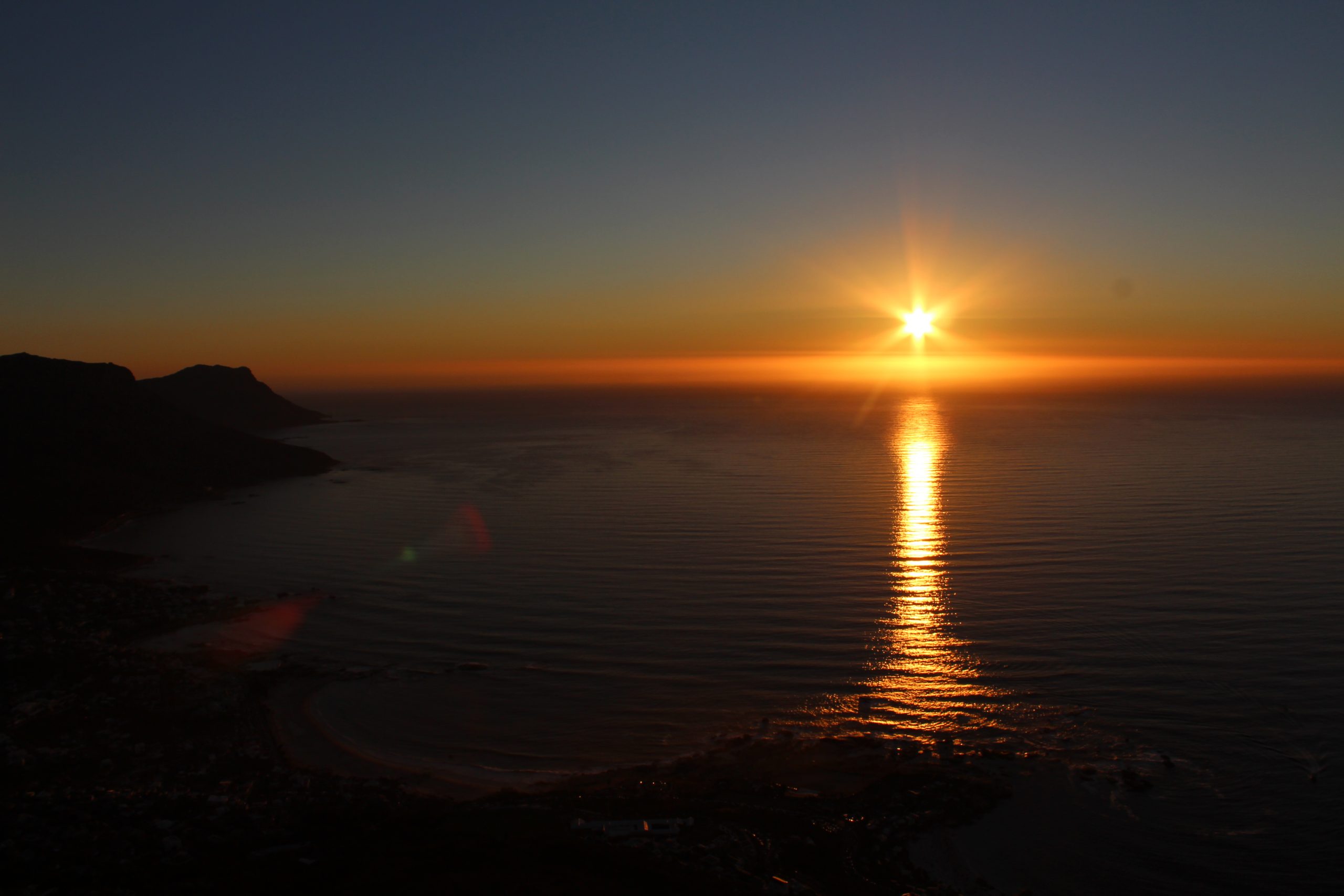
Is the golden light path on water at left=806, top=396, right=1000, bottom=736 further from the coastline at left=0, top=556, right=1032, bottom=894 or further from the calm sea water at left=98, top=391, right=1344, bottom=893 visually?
the coastline at left=0, top=556, right=1032, bottom=894

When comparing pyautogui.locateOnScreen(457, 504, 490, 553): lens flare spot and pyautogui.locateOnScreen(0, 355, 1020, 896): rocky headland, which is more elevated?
pyautogui.locateOnScreen(457, 504, 490, 553): lens flare spot

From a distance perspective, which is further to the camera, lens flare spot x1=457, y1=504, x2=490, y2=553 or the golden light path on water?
lens flare spot x1=457, y1=504, x2=490, y2=553

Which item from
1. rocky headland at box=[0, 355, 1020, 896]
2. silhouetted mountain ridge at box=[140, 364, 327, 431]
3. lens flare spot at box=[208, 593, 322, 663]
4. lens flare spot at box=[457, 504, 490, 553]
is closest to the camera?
rocky headland at box=[0, 355, 1020, 896]

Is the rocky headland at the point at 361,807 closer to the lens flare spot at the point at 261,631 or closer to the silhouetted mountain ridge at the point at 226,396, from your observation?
the lens flare spot at the point at 261,631

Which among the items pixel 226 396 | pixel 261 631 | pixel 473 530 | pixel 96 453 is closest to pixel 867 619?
pixel 261 631

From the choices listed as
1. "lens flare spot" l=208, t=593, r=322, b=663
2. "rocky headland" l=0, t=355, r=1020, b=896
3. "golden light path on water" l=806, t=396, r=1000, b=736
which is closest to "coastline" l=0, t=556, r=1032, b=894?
"rocky headland" l=0, t=355, r=1020, b=896

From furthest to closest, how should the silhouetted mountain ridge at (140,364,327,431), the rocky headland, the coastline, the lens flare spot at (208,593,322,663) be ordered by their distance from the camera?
the silhouetted mountain ridge at (140,364,327,431), the lens flare spot at (208,593,322,663), the coastline, the rocky headland

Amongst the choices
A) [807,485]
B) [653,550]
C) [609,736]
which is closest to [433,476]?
[807,485]

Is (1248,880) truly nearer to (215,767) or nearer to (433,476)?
(215,767)
